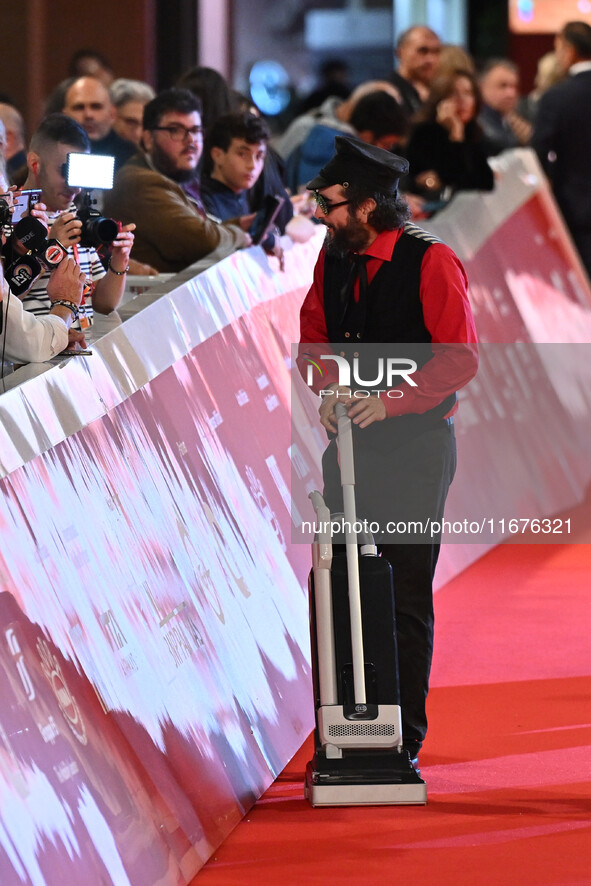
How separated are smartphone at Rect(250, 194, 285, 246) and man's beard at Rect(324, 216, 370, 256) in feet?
5.21

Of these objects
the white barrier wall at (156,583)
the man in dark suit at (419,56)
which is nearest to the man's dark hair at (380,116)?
the white barrier wall at (156,583)

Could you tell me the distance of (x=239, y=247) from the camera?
247 inches

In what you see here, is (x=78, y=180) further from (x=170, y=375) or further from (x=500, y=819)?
(x=500, y=819)

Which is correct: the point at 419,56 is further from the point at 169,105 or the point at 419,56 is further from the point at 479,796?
the point at 479,796

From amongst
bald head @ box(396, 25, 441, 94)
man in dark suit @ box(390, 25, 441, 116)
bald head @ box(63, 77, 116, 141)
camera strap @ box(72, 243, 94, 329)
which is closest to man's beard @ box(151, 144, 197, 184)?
bald head @ box(63, 77, 116, 141)

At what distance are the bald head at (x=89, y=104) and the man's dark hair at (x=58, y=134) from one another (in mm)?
2566

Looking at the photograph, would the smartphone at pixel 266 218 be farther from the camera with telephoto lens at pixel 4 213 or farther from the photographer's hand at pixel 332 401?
the camera with telephoto lens at pixel 4 213

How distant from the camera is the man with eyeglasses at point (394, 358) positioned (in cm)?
466

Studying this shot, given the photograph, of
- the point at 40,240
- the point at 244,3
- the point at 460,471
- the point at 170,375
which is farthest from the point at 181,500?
the point at 244,3

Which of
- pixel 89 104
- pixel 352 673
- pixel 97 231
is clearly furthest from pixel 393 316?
pixel 89 104

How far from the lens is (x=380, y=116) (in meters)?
8.39

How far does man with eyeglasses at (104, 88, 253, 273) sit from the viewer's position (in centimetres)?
632

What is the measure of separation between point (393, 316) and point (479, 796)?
1376mm

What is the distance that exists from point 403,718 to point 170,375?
4.02ft
